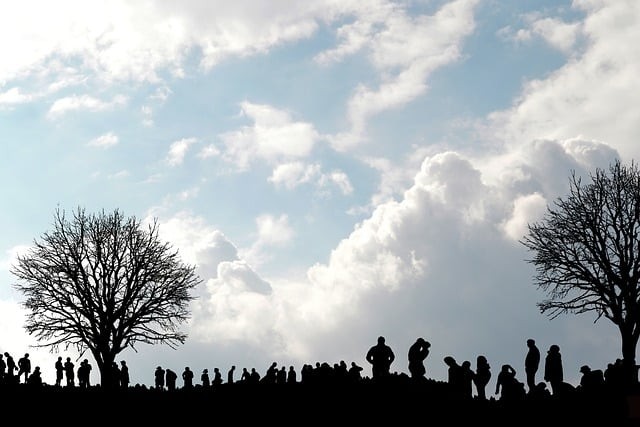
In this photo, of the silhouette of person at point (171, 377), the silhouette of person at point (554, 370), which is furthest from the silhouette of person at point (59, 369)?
the silhouette of person at point (554, 370)

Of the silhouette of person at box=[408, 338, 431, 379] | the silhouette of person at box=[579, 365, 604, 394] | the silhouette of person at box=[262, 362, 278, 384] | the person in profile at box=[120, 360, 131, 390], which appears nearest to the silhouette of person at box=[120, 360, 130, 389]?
the person in profile at box=[120, 360, 131, 390]

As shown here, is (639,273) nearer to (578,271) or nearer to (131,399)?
(578,271)

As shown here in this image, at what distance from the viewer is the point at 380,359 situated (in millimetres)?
23594

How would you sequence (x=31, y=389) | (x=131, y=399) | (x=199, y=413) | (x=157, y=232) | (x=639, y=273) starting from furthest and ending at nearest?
(x=157, y=232) → (x=639, y=273) → (x=31, y=389) → (x=131, y=399) → (x=199, y=413)

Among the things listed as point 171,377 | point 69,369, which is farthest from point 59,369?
point 171,377

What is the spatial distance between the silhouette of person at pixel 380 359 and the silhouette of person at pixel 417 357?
0.64 metres

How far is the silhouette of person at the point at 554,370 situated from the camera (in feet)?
71.8

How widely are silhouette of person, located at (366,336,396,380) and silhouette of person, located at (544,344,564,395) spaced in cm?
452

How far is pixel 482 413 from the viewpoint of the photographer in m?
20.6

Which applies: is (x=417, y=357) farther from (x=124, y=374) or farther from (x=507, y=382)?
(x=124, y=374)

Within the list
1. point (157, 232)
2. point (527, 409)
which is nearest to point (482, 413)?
point (527, 409)

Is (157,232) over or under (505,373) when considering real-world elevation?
over

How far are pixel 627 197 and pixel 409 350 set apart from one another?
20638 mm

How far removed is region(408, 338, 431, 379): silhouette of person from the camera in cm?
2327
